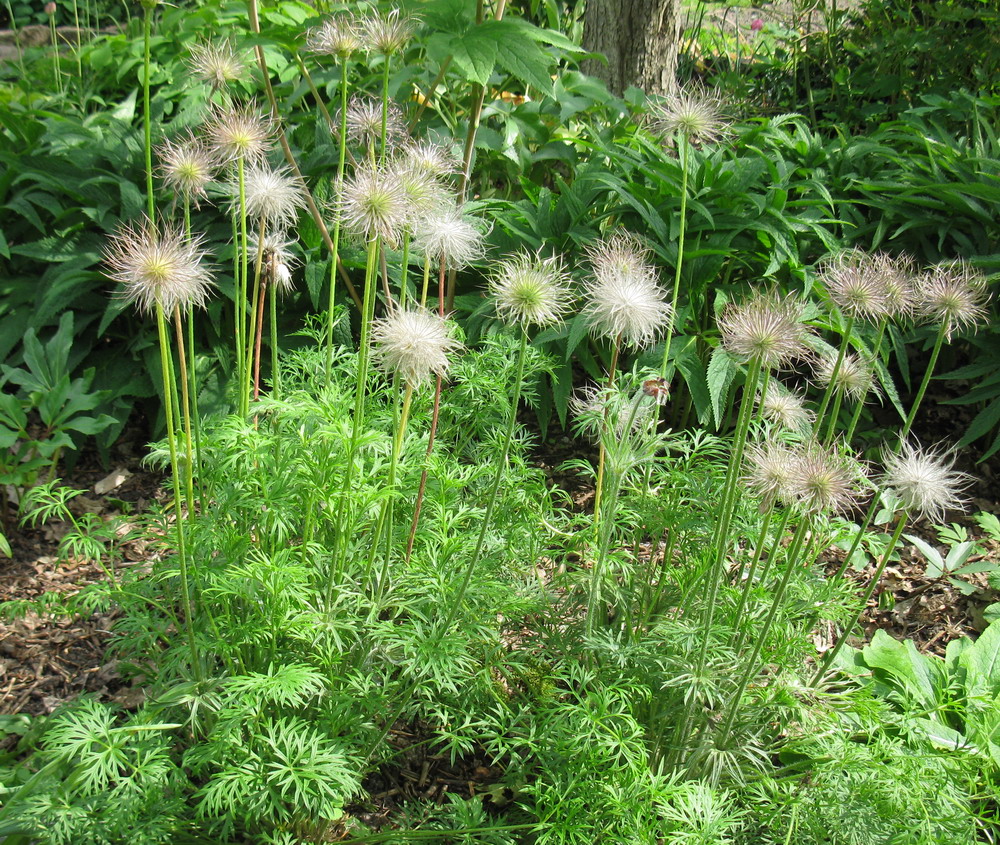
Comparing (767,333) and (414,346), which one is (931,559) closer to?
(767,333)

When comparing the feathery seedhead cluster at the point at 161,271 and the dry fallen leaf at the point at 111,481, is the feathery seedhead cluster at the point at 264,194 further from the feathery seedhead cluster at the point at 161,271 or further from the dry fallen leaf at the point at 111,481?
the dry fallen leaf at the point at 111,481

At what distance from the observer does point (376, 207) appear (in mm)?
1770

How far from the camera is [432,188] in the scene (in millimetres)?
1898

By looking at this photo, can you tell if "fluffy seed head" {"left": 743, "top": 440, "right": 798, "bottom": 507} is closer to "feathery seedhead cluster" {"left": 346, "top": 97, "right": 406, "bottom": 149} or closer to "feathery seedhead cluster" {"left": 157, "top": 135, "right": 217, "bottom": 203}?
"feathery seedhead cluster" {"left": 346, "top": 97, "right": 406, "bottom": 149}

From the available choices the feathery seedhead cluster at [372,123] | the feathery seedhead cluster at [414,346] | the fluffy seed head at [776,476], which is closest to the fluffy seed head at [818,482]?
the fluffy seed head at [776,476]

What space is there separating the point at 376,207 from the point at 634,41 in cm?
409

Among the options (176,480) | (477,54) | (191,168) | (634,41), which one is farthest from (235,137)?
(634,41)

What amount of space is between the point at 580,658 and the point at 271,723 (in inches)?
32.5

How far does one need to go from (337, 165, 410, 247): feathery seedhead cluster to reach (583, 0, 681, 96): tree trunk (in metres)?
3.86

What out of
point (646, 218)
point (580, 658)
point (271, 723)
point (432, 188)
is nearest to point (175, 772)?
point (271, 723)

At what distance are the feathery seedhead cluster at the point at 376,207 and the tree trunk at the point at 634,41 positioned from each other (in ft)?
12.7

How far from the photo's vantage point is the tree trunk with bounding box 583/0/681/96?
5152mm

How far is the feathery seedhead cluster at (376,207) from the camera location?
1771mm

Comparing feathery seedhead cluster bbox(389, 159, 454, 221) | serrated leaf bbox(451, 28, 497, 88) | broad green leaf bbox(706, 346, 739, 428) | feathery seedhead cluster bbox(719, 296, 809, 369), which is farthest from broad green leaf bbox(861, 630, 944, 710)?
serrated leaf bbox(451, 28, 497, 88)
